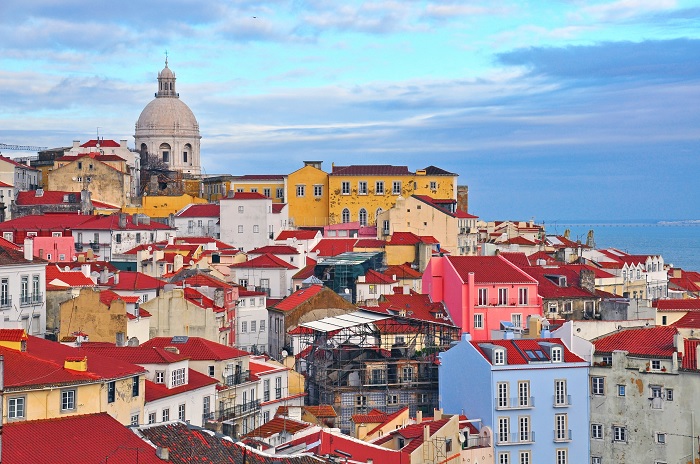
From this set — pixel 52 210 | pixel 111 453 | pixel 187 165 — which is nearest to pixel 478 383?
pixel 111 453

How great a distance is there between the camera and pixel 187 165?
123250mm

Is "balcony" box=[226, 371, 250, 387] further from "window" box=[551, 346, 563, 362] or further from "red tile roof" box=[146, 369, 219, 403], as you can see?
"window" box=[551, 346, 563, 362]

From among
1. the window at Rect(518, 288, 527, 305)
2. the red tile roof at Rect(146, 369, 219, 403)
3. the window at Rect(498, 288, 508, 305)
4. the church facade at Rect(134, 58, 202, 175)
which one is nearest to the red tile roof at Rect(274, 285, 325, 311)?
the window at Rect(498, 288, 508, 305)

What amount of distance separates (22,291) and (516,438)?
59.0ft

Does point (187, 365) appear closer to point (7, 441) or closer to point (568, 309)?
point (7, 441)

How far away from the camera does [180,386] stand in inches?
1570

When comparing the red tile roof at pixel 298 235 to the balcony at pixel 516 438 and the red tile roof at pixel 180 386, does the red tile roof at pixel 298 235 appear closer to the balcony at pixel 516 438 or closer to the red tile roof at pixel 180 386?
the balcony at pixel 516 438

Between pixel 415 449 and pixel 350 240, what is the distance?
5149cm

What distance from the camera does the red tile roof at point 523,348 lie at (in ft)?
151

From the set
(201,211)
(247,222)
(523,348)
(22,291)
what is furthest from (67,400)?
(201,211)

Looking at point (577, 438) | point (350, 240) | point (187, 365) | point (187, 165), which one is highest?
point (187, 165)

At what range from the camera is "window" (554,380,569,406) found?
1817 inches

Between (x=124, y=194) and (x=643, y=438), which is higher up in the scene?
(x=124, y=194)

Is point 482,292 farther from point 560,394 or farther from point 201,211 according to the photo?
point 201,211
